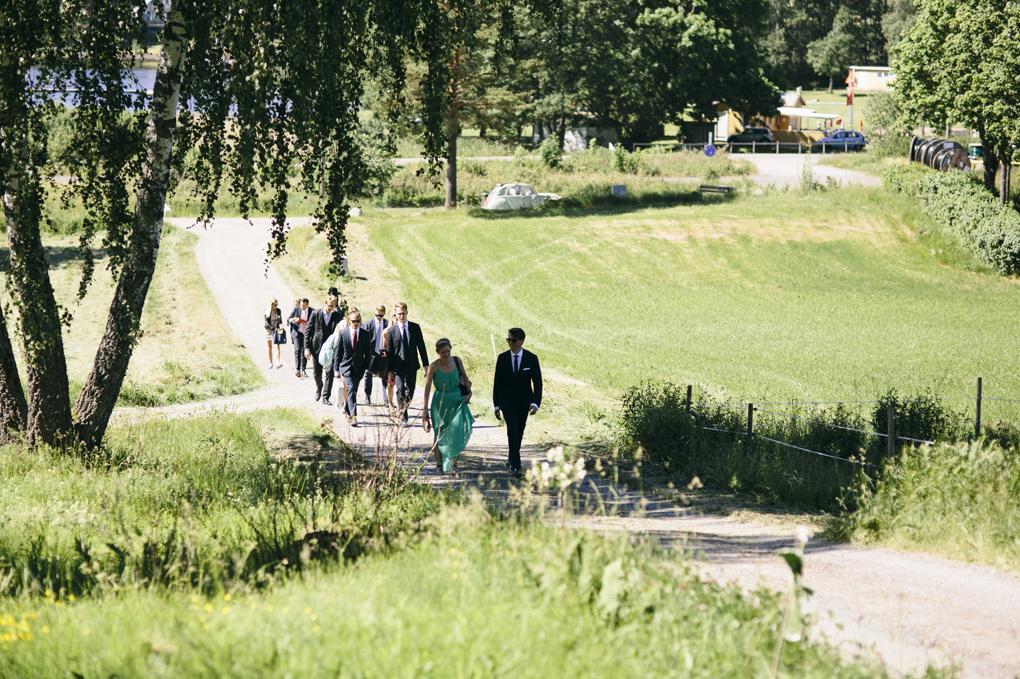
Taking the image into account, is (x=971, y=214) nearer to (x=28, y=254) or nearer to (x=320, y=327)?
(x=320, y=327)

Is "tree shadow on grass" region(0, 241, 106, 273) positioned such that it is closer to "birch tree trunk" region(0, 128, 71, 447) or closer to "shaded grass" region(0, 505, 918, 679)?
"birch tree trunk" region(0, 128, 71, 447)

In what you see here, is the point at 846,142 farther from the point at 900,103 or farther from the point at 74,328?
the point at 74,328

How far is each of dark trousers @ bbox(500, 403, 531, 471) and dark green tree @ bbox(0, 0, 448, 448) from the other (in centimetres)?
268

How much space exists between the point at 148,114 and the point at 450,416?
4.45 metres

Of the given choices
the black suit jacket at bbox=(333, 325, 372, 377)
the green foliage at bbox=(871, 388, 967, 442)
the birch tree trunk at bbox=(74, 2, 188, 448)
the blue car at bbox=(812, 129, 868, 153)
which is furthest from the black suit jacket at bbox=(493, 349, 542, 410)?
the blue car at bbox=(812, 129, 868, 153)

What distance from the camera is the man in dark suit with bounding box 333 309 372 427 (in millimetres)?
13227

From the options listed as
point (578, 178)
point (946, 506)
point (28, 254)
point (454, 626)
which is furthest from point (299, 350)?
point (578, 178)

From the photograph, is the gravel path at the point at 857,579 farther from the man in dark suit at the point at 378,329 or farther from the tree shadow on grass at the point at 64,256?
the tree shadow on grass at the point at 64,256

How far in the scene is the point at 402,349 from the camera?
13.2 m

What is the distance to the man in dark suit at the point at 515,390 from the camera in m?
10.3

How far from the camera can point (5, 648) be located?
15.8ft

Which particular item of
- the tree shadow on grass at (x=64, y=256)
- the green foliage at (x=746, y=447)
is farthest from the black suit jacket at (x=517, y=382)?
the tree shadow on grass at (x=64, y=256)

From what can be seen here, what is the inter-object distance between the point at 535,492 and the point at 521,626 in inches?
188

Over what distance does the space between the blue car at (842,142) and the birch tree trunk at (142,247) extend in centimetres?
5705
